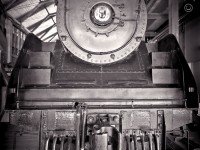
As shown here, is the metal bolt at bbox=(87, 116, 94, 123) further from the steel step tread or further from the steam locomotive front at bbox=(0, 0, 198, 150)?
the steel step tread

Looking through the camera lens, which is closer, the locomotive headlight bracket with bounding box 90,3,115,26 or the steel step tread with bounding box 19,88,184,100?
the steel step tread with bounding box 19,88,184,100

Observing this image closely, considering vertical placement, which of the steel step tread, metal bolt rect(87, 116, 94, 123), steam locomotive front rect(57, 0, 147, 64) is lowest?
metal bolt rect(87, 116, 94, 123)

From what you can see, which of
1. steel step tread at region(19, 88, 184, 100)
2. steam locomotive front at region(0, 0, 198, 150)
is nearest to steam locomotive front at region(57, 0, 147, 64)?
steam locomotive front at region(0, 0, 198, 150)

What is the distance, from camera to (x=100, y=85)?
89.9 inches

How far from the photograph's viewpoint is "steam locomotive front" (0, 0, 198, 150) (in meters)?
2.05

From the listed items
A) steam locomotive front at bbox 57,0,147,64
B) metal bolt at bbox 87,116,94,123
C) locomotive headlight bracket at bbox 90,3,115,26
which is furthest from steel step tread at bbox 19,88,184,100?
locomotive headlight bracket at bbox 90,3,115,26

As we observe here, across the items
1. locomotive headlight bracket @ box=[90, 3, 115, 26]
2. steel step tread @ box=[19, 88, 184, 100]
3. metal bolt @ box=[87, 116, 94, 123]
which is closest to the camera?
metal bolt @ box=[87, 116, 94, 123]

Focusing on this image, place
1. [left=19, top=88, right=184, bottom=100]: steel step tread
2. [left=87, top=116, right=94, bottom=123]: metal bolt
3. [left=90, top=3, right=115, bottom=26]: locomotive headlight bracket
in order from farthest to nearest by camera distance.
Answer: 1. [left=90, top=3, right=115, bottom=26]: locomotive headlight bracket
2. [left=19, top=88, right=184, bottom=100]: steel step tread
3. [left=87, top=116, right=94, bottom=123]: metal bolt

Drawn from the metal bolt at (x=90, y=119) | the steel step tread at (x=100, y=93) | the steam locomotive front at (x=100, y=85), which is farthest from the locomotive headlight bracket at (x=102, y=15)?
A: the metal bolt at (x=90, y=119)

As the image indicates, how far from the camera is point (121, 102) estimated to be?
2.17 metres

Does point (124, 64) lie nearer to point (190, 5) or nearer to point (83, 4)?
point (83, 4)

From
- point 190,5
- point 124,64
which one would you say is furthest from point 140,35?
point 190,5

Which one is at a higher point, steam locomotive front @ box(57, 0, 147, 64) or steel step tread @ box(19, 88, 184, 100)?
steam locomotive front @ box(57, 0, 147, 64)

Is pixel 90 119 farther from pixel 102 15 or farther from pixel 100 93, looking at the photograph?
pixel 102 15
